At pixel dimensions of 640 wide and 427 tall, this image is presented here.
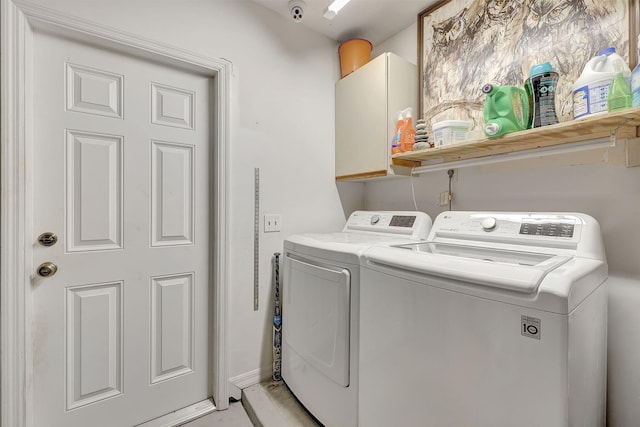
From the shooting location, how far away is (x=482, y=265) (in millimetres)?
895

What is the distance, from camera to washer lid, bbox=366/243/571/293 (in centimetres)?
79

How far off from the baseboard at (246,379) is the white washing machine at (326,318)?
16cm

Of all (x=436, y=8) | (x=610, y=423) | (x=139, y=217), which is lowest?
(x=610, y=423)

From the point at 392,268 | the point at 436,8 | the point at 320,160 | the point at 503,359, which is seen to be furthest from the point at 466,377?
the point at 436,8

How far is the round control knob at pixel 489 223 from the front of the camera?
1348 mm

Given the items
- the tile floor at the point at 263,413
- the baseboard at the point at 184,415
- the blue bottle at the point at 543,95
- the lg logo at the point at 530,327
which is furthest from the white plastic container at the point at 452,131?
the baseboard at the point at 184,415

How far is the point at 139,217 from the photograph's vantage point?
1518 mm

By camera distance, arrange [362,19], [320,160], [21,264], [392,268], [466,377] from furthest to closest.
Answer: [320,160]
[362,19]
[21,264]
[392,268]
[466,377]

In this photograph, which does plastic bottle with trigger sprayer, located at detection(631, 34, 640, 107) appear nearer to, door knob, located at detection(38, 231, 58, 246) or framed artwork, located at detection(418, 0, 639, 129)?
framed artwork, located at detection(418, 0, 639, 129)

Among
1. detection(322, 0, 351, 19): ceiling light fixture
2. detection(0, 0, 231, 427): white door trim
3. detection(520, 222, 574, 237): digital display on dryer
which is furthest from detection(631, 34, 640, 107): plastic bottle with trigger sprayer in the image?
detection(0, 0, 231, 427): white door trim

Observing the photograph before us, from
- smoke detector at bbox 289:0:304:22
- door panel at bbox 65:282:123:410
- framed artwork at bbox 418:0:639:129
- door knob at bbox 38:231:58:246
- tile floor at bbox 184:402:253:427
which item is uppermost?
smoke detector at bbox 289:0:304:22

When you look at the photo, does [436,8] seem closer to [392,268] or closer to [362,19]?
[362,19]

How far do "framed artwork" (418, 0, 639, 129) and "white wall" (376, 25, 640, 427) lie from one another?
27 centimetres

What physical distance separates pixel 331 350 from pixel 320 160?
1303 millimetres
